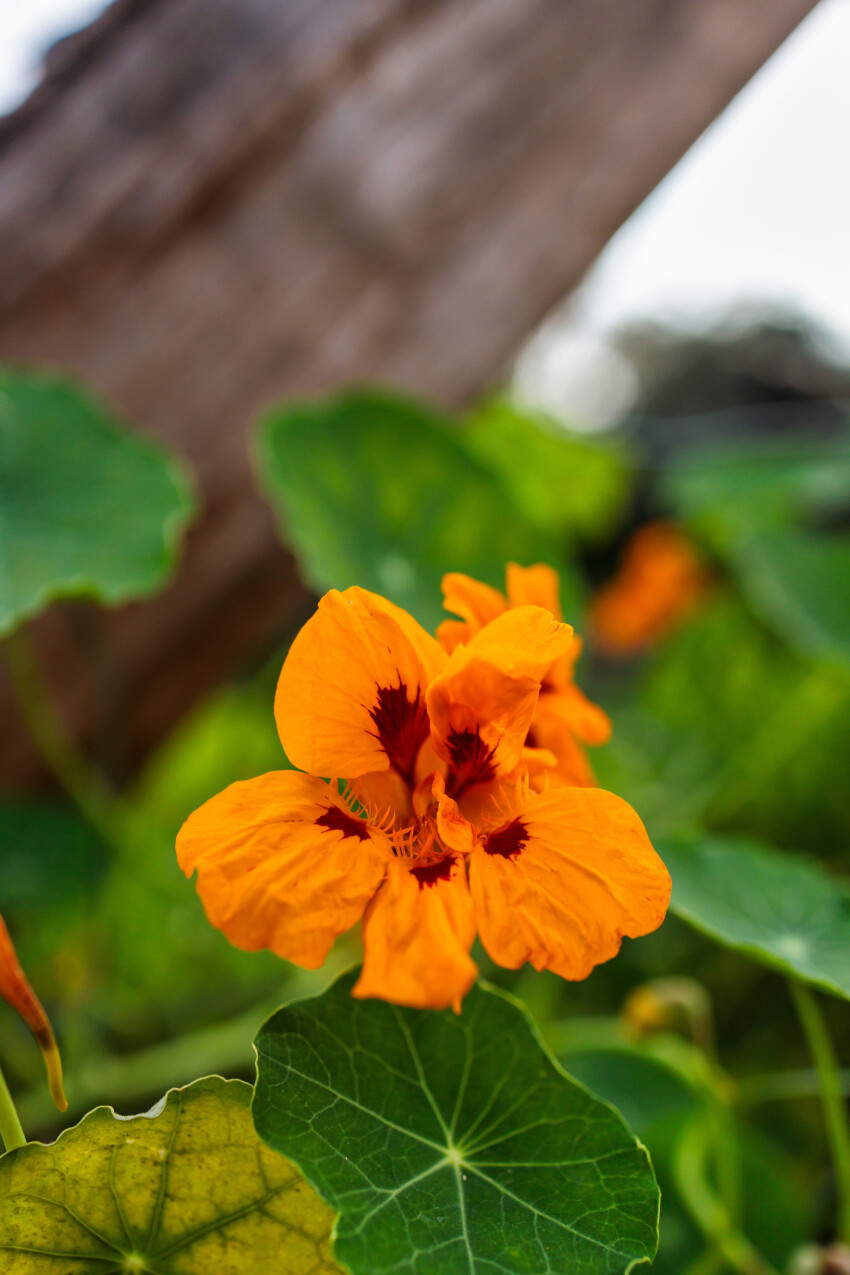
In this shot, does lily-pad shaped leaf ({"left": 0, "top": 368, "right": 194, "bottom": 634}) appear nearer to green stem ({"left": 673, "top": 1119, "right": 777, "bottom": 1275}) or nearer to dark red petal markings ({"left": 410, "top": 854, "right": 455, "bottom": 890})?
dark red petal markings ({"left": 410, "top": 854, "right": 455, "bottom": 890})

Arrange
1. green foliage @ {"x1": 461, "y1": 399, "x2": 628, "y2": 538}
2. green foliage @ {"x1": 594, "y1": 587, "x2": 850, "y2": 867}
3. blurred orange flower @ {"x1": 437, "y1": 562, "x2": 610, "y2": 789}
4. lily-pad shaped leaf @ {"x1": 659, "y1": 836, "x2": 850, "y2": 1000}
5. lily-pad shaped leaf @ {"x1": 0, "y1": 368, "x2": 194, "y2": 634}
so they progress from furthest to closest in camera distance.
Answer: green foliage @ {"x1": 461, "y1": 399, "x2": 628, "y2": 538} → green foliage @ {"x1": 594, "y1": 587, "x2": 850, "y2": 867} → lily-pad shaped leaf @ {"x1": 0, "y1": 368, "x2": 194, "y2": 634} → lily-pad shaped leaf @ {"x1": 659, "y1": 836, "x2": 850, "y2": 1000} → blurred orange flower @ {"x1": 437, "y1": 562, "x2": 610, "y2": 789}

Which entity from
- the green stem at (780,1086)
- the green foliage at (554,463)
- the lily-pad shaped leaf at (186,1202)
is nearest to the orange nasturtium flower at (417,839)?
the lily-pad shaped leaf at (186,1202)

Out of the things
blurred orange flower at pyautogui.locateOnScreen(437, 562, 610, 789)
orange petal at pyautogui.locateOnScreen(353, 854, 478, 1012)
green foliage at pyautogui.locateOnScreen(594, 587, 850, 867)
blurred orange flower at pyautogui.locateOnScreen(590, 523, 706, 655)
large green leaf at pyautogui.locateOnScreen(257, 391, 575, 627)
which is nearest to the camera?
orange petal at pyautogui.locateOnScreen(353, 854, 478, 1012)

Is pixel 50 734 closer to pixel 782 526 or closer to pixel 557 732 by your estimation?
pixel 557 732

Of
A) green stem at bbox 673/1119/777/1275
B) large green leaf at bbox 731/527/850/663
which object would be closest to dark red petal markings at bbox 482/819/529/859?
green stem at bbox 673/1119/777/1275

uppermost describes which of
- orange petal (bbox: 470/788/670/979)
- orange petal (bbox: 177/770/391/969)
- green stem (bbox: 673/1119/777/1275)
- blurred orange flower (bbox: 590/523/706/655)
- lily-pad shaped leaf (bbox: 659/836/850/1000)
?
orange petal (bbox: 177/770/391/969)

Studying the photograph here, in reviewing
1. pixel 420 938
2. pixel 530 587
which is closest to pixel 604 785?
pixel 530 587

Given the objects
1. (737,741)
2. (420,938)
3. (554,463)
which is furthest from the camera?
(554,463)

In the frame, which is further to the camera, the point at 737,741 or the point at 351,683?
the point at 737,741
